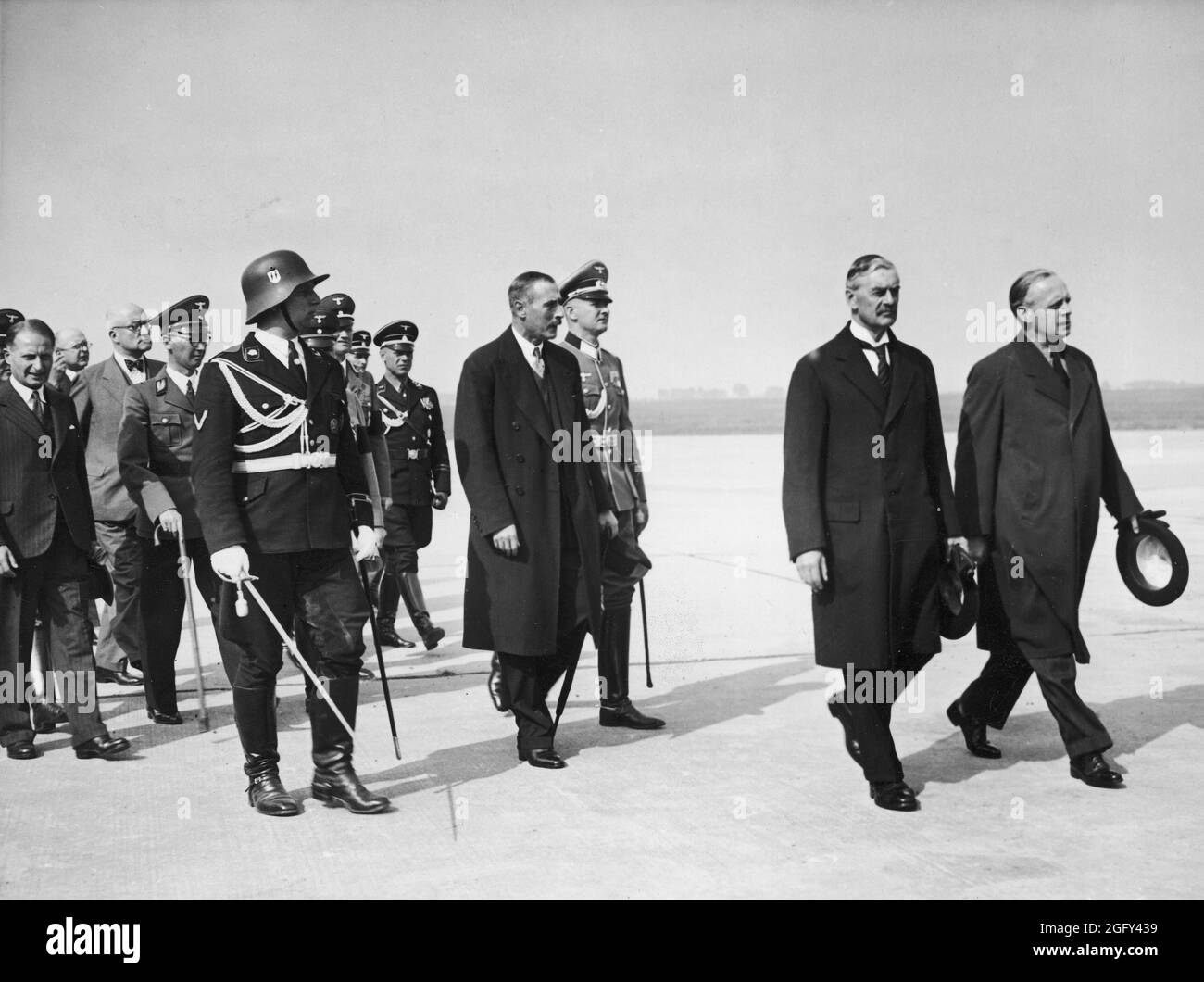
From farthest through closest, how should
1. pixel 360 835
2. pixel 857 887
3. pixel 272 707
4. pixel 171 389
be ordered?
1. pixel 171 389
2. pixel 272 707
3. pixel 360 835
4. pixel 857 887

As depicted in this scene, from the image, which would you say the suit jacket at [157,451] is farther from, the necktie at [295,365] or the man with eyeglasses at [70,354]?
the man with eyeglasses at [70,354]

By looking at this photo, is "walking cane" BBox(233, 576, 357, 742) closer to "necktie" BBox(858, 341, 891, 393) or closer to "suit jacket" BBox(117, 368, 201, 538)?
"suit jacket" BBox(117, 368, 201, 538)

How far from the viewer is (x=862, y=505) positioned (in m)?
5.35

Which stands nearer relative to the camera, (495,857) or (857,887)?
(857,887)

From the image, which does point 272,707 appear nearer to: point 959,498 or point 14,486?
point 14,486

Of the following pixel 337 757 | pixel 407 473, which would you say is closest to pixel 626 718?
pixel 337 757

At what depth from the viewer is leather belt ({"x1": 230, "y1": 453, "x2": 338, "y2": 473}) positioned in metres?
5.38

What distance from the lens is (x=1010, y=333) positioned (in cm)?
619

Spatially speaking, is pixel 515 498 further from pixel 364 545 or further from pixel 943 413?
pixel 943 413

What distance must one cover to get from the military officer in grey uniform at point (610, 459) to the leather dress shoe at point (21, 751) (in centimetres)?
261

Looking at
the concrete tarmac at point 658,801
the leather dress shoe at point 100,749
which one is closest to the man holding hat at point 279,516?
the concrete tarmac at point 658,801

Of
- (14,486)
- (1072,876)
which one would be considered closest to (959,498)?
(1072,876)

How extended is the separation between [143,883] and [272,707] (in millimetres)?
1175

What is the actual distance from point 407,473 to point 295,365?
3906 mm
